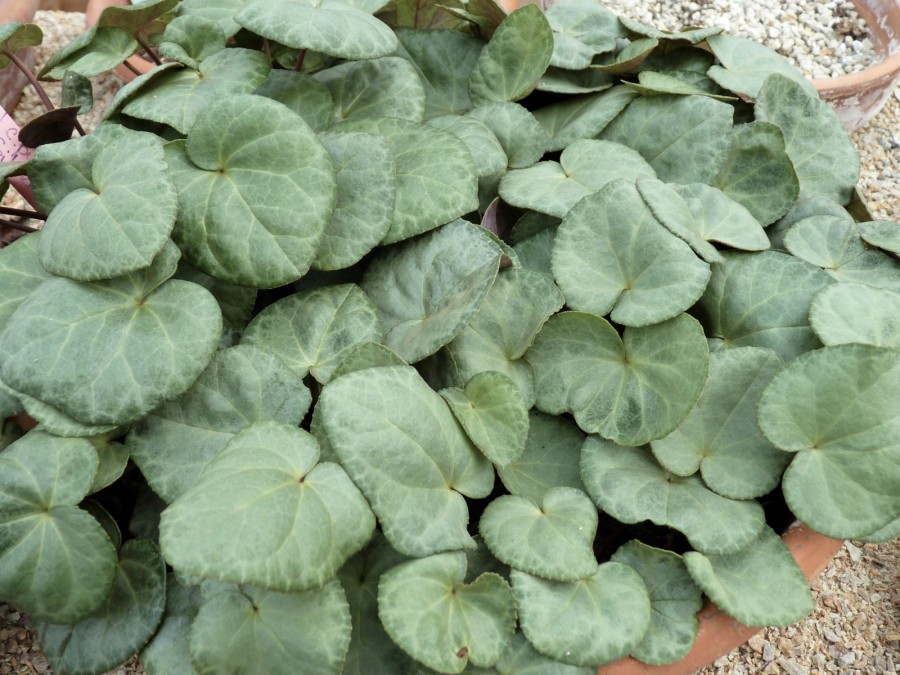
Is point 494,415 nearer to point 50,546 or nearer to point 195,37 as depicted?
point 50,546

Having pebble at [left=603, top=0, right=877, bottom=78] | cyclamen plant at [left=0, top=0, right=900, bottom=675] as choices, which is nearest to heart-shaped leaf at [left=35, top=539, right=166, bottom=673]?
cyclamen plant at [left=0, top=0, right=900, bottom=675]

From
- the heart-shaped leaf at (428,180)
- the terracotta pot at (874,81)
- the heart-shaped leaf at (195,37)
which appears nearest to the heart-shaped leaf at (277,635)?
the heart-shaped leaf at (428,180)

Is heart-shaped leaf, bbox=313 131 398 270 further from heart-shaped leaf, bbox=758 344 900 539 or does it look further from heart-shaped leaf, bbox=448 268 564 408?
heart-shaped leaf, bbox=758 344 900 539

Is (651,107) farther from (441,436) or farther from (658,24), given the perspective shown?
(658,24)

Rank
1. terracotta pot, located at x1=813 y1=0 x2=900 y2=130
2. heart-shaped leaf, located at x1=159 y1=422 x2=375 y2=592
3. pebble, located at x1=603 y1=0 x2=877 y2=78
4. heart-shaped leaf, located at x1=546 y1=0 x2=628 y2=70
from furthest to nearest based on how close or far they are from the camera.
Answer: pebble, located at x1=603 y1=0 x2=877 y2=78 < terracotta pot, located at x1=813 y1=0 x2=900 y2=130 < heart-shaped leaf, located at x1=546 y1=0 x2=628 y2=70 < heart-shaped leaf, located at x1=159 y1=422 x2=375 y2=592

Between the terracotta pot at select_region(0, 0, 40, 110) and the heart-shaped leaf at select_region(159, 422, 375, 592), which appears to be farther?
the terracotta pot at select_region(0, 0, 40, 110)

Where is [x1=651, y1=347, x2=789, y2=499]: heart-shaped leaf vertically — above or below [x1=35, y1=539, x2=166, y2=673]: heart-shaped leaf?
above
